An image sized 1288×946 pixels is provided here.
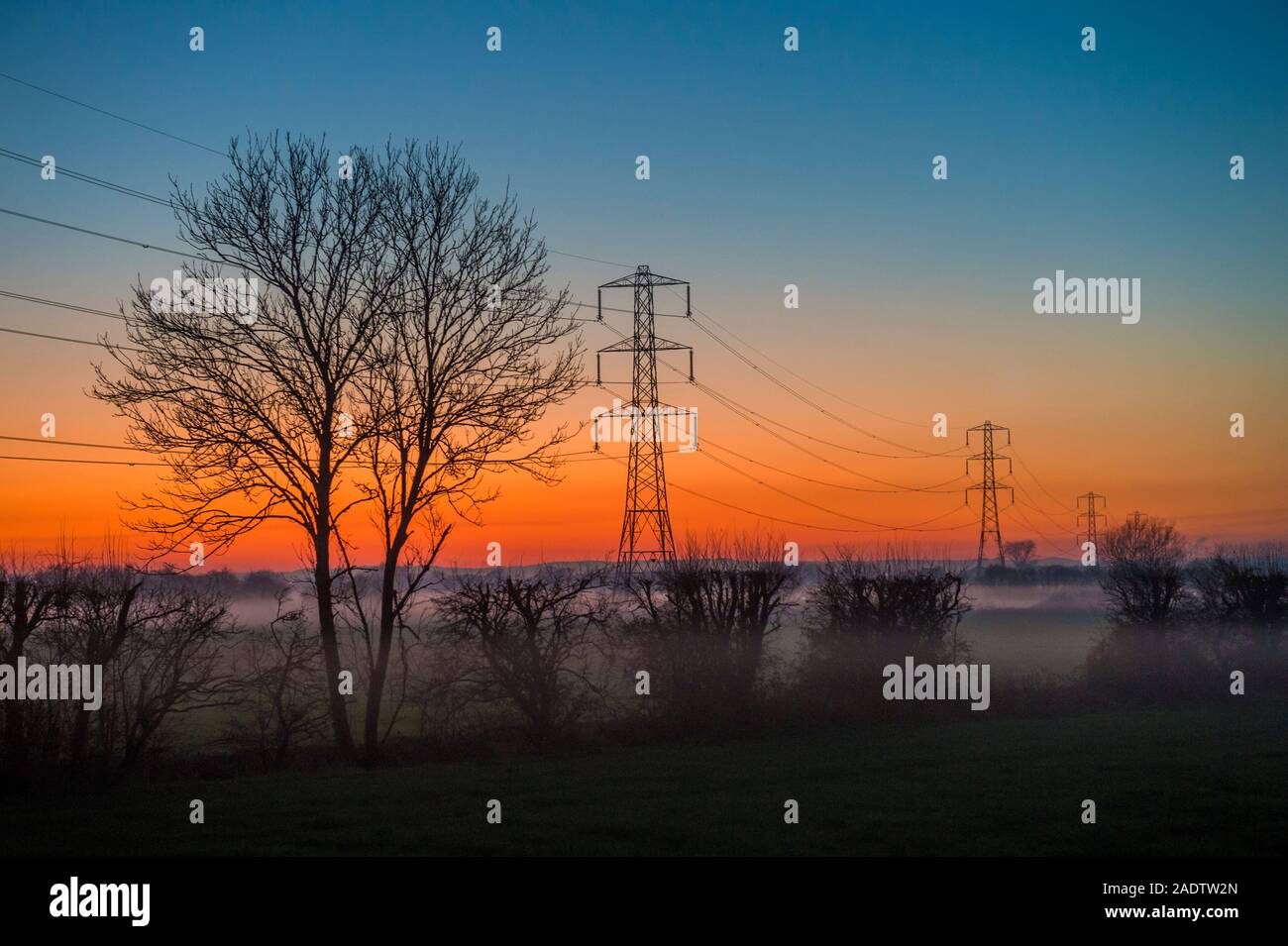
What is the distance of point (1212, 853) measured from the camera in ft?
Result: 43.3

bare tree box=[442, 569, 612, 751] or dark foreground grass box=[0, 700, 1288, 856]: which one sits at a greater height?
bare tree box=[442, 569, 612, 751]

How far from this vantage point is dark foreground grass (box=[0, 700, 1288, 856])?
45.3 feet

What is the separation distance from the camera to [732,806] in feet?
54.4

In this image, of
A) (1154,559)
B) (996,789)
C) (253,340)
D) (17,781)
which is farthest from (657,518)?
(1154,559)

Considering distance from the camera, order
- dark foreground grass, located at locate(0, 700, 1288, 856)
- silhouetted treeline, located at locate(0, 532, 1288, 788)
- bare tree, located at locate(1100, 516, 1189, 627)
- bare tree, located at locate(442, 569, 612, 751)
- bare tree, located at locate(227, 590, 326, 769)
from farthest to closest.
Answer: bare tree, located at locate(1100, 516, 1189, 627)
bare tree, located at locate(442, 569, 612, 751)
bare tree, located at locate(227, 590, 326, 769)
silhouetted treeline, located at locate(0, 532, 1288, 788)
dark foreground grass, located at locate(0, 700, 1288, 856)

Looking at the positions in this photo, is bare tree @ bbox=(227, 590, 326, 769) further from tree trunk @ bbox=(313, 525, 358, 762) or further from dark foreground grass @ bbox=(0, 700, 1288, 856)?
dark foreground grass @ bbox=(0, 700, 1288, 856)

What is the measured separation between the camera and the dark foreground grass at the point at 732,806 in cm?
1380

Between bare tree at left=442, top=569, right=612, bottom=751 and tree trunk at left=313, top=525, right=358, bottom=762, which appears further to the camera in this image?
bare tree at left=442, top=569, right=612, bottom=751

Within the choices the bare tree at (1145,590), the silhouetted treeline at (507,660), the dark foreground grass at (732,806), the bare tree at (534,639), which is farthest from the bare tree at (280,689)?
the bare tree at (1145,590)

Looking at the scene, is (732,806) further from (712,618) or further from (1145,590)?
(1145,590)

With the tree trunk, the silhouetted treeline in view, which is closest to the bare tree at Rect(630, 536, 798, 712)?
the silhouetted treeline

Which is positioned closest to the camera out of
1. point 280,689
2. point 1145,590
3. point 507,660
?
point 280,689

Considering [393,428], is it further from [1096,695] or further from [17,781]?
[1096,695]

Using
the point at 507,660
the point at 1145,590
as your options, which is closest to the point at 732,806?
the point at 507,660
